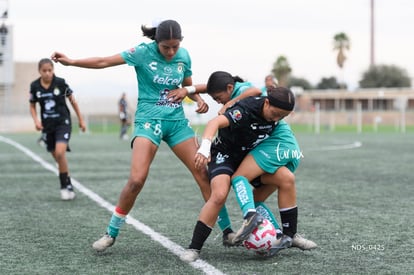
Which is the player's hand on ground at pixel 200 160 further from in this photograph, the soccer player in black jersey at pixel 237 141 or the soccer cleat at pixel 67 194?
the soccer cleat at pixel 67 194

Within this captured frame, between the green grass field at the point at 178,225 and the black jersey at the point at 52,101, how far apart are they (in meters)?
1.14

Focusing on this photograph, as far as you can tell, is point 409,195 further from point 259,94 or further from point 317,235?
point 259,94

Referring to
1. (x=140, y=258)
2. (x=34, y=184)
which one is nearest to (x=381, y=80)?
(x=34, y=184)

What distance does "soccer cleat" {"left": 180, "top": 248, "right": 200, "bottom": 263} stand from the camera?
6438mm

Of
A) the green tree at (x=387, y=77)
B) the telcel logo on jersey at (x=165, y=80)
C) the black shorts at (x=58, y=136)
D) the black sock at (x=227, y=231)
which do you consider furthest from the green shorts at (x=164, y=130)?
the green tree at (x=387, y=77)

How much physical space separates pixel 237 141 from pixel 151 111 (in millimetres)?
864

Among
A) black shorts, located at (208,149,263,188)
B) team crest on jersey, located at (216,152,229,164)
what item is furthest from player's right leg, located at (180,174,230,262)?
team crest on jersey, located at (216,152,229,164)

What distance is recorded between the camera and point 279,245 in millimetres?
6566

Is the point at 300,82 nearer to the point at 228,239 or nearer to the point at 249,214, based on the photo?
the point at 228,239

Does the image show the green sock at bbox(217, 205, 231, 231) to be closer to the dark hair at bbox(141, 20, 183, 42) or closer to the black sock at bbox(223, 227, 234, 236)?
the black sock at bbox(223, 227, 234, 236)

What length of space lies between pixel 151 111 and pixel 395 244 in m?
2.58

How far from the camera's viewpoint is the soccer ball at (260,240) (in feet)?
21.2

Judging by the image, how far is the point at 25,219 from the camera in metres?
9.24

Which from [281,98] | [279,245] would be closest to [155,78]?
[281,98]
